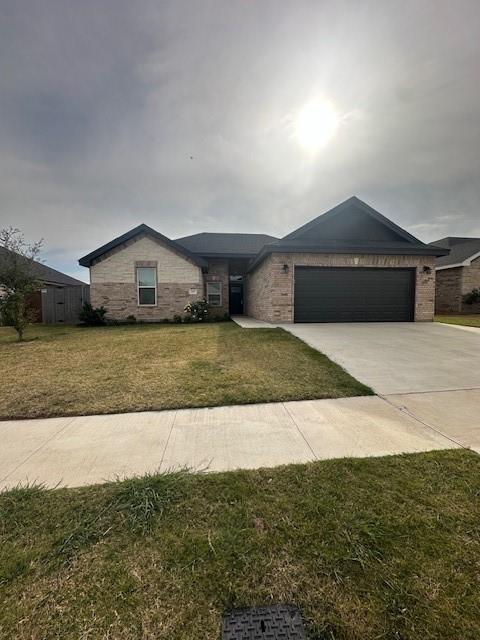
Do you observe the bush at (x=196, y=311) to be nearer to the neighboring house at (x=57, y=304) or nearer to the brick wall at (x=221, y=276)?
the brick wall at (x=221, y=276)

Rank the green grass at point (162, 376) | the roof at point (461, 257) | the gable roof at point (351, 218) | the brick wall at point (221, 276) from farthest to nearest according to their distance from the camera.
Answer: the roof at point (461, 257) < the brick wall at point (221, 276) < the gable roof at point (351, 218) < the green grass at point (162, 376)

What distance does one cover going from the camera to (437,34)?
6.60 m

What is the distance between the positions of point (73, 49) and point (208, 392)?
29.1 ft

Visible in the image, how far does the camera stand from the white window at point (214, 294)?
1775 cm

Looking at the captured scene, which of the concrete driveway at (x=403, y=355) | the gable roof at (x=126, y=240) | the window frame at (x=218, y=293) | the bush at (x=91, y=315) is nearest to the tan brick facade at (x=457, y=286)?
the concrete driveway at (x=403, y=355)

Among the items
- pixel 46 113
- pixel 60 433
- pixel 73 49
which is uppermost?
pixel 73 49

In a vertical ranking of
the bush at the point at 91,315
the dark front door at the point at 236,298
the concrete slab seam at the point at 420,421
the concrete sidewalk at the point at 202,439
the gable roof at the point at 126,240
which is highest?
the gable roof at the point at 126,240

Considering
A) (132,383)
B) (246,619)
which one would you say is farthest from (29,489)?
(132,383)

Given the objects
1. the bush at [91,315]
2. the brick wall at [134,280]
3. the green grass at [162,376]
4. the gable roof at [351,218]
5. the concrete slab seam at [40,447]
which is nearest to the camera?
the concrete slab seam at [40,447]

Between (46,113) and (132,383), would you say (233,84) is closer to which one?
(46,113)

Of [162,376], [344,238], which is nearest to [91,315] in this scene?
[162,376]

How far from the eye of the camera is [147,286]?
15.1 metres

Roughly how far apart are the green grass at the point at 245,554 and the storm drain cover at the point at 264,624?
4 cm

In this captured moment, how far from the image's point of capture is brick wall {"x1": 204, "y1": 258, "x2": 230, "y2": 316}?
57.9 ft
